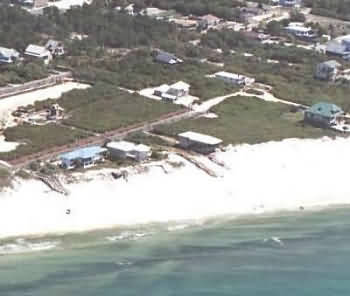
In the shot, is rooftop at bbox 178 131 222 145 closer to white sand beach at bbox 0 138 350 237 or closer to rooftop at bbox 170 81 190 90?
white sand beach at bbox 0 138 350 237

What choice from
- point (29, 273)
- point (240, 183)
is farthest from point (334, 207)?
point (29, 273)

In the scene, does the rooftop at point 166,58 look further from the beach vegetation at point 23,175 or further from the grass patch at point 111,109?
the beach vegetation at point 23,175

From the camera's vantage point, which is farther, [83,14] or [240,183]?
[83,14]

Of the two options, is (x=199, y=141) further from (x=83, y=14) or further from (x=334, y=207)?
(x=83, y=14)

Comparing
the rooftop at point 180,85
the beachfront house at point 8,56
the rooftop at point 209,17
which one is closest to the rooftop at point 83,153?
the rooftop at point 180,85

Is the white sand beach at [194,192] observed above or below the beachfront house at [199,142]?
below

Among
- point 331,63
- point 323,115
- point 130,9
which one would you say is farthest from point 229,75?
point 130,9

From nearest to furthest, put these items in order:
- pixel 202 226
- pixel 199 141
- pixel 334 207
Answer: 1. pixel 202 226
2. pixel 334 207
3. pixel 199 141
